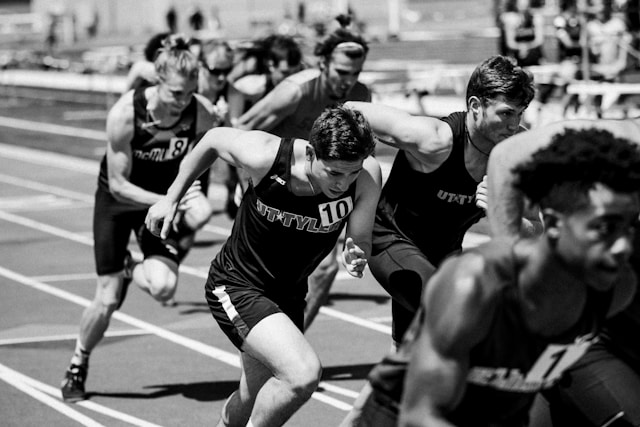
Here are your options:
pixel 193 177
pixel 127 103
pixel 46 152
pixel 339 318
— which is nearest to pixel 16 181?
pixel 46 152

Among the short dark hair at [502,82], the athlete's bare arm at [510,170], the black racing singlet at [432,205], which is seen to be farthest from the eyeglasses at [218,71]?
the athlete's bare arm at [510,170]

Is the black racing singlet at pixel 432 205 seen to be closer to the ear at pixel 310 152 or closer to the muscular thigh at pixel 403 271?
the muscular thigh at pixel 403 271

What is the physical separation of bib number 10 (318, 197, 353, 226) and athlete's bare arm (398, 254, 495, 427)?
208cm

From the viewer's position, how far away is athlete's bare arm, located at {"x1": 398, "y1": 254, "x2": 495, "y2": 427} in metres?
3.19

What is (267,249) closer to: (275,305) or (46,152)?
(275,305)

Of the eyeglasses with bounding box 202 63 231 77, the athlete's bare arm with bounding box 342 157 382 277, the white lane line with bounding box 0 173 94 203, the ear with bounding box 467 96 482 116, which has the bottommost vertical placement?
the white lane line with bounding box 0 173 94 203

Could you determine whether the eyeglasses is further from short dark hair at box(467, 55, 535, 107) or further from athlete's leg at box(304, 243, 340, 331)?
short dark hair at box(467, 55, 535, 107)

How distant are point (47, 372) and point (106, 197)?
1.28 m

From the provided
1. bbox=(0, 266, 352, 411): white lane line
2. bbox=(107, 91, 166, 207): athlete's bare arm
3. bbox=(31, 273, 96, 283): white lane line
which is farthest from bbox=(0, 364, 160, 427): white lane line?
bbox=(31, 273, 96, 283): white lane line

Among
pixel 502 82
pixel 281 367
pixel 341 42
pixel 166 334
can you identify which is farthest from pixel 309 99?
pixel 281 367

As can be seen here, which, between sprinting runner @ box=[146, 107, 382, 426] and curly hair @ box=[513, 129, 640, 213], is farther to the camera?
sprinting runner @ box=[146, 107, 382, 426]

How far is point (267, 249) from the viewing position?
18.1 ft

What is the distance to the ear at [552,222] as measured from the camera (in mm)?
3344

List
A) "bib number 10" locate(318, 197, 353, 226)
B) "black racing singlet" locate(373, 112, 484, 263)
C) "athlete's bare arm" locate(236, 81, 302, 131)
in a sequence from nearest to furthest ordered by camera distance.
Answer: "bib number 10" locate(318, 197, 353, 226)
"black racing singlet" locate(373, 112, 484, 263)
"athlete's bare arm" locate(236, 81, 302, 131)
